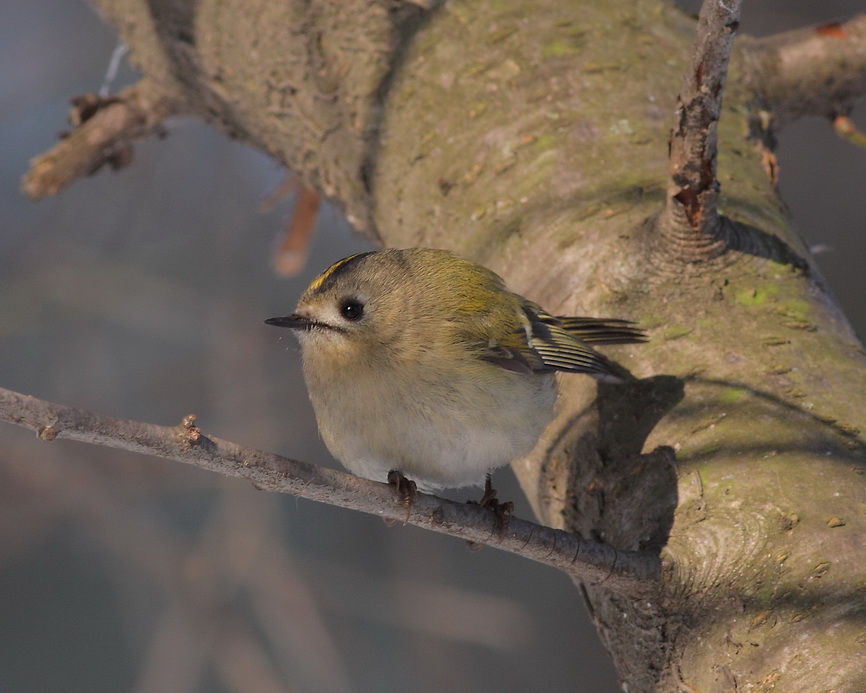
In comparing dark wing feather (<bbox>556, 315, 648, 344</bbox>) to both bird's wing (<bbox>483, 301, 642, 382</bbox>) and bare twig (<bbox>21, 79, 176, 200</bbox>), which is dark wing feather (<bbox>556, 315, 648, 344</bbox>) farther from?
bare twig (<bbox>21, 79, 176, 200</bbox>)

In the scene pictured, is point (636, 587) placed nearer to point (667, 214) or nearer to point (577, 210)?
point (667, 214)

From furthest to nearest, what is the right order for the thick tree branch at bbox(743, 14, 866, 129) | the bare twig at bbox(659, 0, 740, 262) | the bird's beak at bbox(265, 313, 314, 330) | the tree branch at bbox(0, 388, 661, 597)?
the thick tree branch at bbox(743, 14, 866, 129)
the bird's beak at bbox(265, 313, 314, 330)
the bare twig at bbox(659, 0, 740, 262)
the tree branch at bbox(0, 388, 661, 597)

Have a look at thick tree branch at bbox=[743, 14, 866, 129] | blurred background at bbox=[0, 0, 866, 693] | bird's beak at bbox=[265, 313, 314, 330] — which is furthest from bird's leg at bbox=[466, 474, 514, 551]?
blurred background at bbox=[0, 0, 866, 693]

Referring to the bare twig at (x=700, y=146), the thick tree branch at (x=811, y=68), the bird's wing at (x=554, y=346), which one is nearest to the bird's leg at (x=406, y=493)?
the bird's wing at (x=554, y=346)

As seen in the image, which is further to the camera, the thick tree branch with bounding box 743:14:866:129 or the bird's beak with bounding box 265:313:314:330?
the thick tree branch with bounding box 743:14:866:129

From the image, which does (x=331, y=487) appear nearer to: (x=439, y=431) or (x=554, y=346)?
(x=439, y=431)

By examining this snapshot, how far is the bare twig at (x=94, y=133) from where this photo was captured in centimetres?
333

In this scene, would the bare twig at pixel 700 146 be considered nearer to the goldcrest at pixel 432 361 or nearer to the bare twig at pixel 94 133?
the goldcrest at pixel 432 361

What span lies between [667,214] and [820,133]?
4031 millimetres

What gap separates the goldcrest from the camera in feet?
5.86

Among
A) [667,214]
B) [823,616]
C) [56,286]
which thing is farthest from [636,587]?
[56,286]

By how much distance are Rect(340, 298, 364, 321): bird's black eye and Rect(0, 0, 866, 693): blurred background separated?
175cm

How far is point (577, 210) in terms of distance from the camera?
6.64 feet

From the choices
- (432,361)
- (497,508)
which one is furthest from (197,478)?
(497,508)
